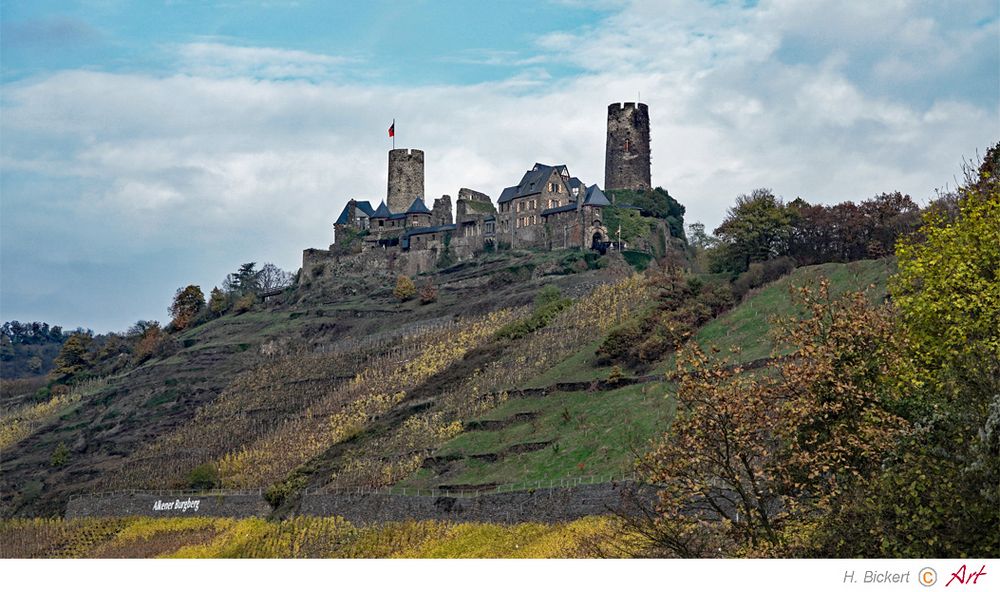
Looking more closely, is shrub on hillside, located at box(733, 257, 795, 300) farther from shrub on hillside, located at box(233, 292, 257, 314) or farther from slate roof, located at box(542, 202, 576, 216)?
shrub on hillside, located at box(233, 292, 257, 314)

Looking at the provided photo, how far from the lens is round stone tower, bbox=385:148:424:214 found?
473 ft

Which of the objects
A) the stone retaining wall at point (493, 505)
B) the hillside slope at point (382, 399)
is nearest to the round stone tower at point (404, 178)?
the hillside slope at point (382, 399)

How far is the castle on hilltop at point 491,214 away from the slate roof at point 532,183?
0.32 feet

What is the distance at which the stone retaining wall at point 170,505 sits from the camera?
237ft

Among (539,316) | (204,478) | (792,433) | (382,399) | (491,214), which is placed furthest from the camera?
(491,214)

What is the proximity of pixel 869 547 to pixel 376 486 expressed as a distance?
→ 4096 centimetres

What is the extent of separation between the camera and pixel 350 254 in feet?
450

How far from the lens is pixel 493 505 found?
56312 mm

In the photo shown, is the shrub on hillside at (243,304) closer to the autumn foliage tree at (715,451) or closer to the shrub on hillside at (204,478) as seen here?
the shrub on hillside at (204,478)

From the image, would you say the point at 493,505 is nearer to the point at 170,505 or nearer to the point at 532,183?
the point at 170,505

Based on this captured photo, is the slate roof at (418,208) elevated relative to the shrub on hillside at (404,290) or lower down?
elevated

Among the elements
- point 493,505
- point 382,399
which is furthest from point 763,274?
point 493,505

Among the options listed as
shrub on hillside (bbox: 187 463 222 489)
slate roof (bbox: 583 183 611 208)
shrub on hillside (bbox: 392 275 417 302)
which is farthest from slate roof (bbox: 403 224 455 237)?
shrub on hillside (bbox: 187 463 222 489)
